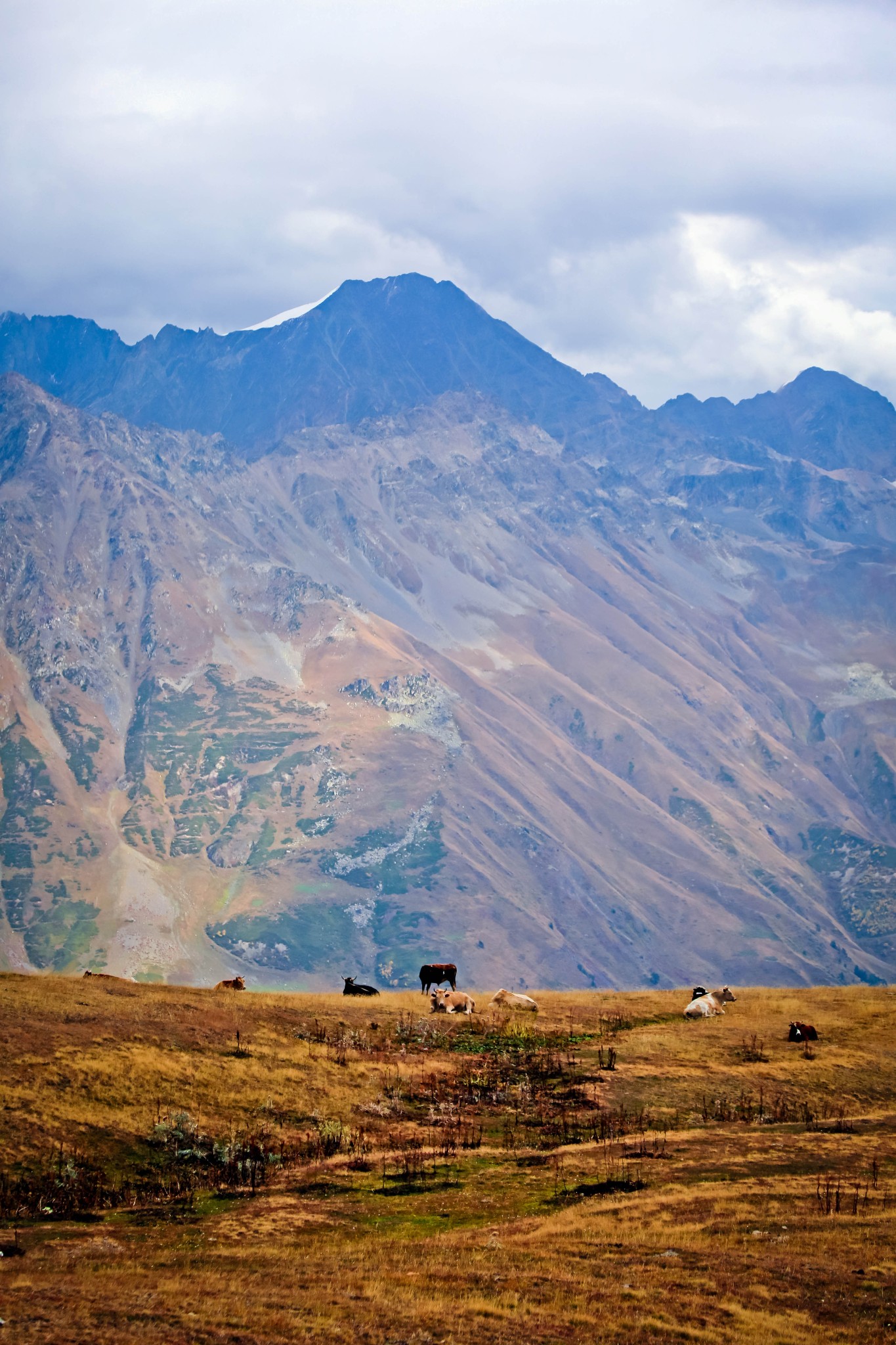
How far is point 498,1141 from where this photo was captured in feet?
108

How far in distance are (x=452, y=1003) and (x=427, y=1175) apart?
20.9m

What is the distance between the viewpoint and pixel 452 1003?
165ft

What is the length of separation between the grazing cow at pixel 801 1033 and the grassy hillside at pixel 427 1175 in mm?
397

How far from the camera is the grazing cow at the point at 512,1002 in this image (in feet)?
168

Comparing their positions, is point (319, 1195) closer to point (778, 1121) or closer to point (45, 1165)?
point (45, 1165)

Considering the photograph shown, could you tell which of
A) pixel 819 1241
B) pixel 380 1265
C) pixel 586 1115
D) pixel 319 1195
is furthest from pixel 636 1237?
pixel 586 1115

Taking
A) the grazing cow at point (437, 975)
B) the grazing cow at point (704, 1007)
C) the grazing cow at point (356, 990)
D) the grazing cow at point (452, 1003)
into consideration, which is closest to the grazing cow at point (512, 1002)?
the grazing cow at point (452, 1003)

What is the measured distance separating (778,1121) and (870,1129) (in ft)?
10.3

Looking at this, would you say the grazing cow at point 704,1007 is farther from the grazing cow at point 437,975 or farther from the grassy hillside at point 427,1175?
the grazing cow at point 437,975

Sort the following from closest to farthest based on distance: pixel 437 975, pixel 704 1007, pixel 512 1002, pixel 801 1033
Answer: pixel 801 1033 → pixel 704 1007 → pixel 512 1002 → pixel 437 975

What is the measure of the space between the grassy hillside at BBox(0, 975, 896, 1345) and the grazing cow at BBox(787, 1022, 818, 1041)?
0.40 metres

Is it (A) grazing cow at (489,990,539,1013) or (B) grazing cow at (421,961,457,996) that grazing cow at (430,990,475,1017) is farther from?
(B) grazing cow at (421,961,457,996)

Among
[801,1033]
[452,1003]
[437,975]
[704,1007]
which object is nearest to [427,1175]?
[801,1033]

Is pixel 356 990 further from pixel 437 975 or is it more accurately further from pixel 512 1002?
pixel 512 1002
